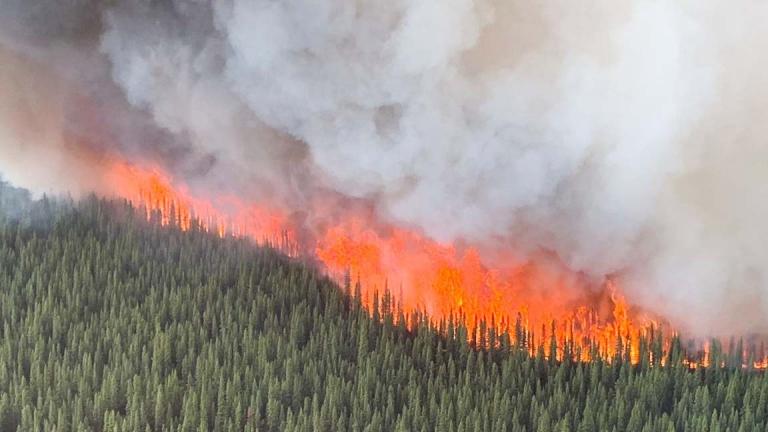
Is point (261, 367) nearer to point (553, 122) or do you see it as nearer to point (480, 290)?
point (480, 290)

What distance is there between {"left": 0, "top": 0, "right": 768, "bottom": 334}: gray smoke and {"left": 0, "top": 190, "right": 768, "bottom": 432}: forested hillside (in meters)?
1.45

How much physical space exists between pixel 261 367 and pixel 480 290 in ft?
12.0

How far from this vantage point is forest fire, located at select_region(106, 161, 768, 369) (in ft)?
47.8

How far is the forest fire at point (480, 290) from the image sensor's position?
14570mm

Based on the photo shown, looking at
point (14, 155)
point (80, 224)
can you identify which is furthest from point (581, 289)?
point (14, 155)

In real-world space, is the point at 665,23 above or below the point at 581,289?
above

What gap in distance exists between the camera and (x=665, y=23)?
13.6m

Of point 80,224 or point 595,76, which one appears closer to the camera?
point 595,76

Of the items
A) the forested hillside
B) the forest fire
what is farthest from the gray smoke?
the forested hillside

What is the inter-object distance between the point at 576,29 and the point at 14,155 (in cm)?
1138

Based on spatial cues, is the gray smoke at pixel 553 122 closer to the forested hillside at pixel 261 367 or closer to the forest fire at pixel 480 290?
the forest fire at pixel 480 290

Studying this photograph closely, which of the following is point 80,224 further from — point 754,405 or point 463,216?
point 754,405

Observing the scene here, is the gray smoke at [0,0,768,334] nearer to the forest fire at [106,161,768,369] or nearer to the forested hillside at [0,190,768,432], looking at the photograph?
the forest fire at [106,161,768,369]

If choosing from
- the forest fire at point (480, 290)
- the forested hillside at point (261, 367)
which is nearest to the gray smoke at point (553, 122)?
the forest fire at point (480, 290)
